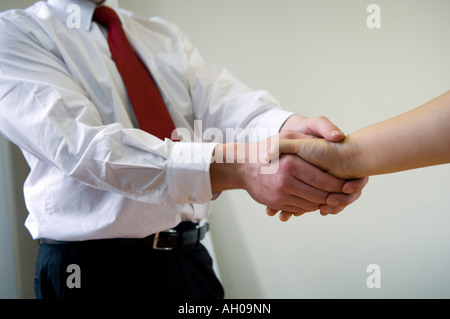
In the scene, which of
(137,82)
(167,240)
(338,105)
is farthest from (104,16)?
(338,105)

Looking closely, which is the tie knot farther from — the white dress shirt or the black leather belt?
the black leather belt

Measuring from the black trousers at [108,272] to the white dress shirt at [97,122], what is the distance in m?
0.06

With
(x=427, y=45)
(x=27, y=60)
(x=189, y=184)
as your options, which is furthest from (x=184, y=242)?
(x=427, y=45)

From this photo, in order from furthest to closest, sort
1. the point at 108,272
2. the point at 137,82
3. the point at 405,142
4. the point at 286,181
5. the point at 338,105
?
the point at 338,105 < the point at 137,82 < the point at 108,272 < the point at 286,181 < the point at 405,142

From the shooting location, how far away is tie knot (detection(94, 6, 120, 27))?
1.22 m

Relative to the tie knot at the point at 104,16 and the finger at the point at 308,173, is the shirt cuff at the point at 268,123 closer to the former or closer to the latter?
the finger at the point at 308,173

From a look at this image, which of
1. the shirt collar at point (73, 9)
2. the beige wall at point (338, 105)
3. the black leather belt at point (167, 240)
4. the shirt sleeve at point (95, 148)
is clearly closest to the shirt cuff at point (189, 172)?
the shirt sleeve at point (95, 148)

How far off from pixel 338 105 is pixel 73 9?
44.1 inches

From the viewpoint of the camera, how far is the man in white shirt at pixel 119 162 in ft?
2.77

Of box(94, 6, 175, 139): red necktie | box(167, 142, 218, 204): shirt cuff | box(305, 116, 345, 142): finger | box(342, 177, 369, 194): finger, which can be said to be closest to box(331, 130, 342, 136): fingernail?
box(305, 116, 345, 142): finger

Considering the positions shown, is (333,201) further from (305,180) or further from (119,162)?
(119,162)

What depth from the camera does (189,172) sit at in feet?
2.75

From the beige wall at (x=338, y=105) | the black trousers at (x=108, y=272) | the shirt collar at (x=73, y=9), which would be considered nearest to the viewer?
the black trousers at (x=108, y=272)
